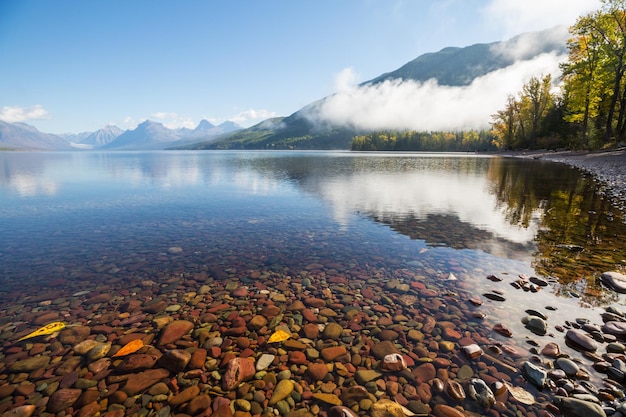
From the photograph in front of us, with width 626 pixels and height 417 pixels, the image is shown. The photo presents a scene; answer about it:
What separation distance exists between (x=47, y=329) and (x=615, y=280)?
18.0m

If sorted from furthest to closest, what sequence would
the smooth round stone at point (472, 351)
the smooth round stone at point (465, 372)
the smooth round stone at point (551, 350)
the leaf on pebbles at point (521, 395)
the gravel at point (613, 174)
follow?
1. the gravel at point (613, 174)
2. the smooth round stone at point (472, 351)
3. the smooth round stone at point (551, 350)
4. the smooth round stone at point (465, 372)
5. the leaf on pebbles at point (521, 395)

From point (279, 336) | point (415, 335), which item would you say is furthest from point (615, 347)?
point (279, 336)

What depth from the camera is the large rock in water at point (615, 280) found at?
9.63 metres

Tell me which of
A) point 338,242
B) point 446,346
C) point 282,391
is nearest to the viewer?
point 282,391

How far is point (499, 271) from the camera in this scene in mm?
11516

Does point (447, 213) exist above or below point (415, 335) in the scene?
above

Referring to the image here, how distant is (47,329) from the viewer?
805 centimetres

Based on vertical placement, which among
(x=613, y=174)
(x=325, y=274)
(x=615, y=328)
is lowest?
(x=325, y=274)

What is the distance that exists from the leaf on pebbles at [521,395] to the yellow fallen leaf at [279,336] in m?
5.00

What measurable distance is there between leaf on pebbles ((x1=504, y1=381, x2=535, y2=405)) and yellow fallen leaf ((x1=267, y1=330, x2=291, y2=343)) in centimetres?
500

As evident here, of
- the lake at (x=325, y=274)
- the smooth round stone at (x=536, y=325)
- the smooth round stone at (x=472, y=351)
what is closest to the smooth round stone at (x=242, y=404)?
the lake at (x=325, y=274)

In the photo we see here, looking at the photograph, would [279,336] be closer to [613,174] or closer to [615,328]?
[615,328]

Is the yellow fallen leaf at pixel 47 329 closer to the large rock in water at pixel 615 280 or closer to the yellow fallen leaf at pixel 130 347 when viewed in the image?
the yellow fallen leaf at pixel 130 347

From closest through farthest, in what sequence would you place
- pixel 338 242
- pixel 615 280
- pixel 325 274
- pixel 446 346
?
pixel 446 346, pixel 615 280, pixel 325 274, pixel 338 242
